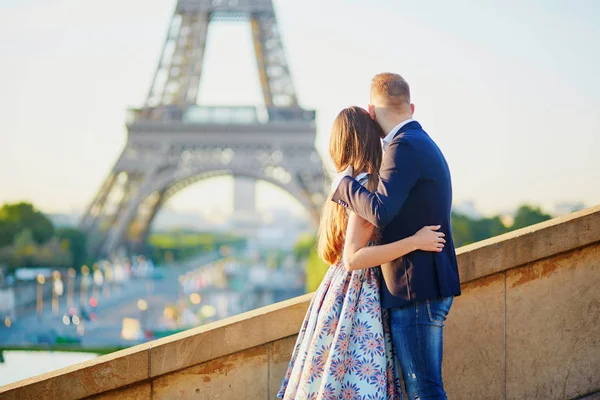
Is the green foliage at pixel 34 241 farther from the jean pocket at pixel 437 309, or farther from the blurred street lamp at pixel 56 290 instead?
the jean pocket at pixel 437 309

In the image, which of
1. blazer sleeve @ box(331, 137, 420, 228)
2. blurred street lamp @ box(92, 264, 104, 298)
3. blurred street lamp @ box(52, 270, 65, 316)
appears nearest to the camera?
blazer sleeve @ box(331, 137, 420, 228)

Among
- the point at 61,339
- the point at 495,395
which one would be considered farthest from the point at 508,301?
the point at 61,339

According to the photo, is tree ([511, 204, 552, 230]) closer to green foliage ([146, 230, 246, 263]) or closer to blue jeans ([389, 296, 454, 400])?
green foliage ([146, 230, 246, 263])

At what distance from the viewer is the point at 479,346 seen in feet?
14.4

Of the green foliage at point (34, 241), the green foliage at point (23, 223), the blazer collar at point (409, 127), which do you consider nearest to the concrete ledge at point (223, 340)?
the blazer collar at point (409, 127)

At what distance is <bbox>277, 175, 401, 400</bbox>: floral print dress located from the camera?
3227mm

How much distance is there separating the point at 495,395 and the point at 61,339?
1868cm

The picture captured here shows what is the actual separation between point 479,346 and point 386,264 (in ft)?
4.50

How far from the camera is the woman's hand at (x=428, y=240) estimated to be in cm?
315

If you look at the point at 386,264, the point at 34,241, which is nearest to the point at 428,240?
the point at 386,264

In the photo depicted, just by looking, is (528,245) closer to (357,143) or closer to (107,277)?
(357,143)

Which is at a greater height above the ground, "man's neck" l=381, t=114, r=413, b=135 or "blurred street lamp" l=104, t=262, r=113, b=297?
"man's neck" l=381, t=114, r=413, b=135

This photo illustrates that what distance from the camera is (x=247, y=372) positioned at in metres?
4.37

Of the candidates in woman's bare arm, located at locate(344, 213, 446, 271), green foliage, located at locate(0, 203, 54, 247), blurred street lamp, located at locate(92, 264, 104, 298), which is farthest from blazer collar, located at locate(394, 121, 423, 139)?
blurred street lamp, located at locate(92, 264, 104, 298)
